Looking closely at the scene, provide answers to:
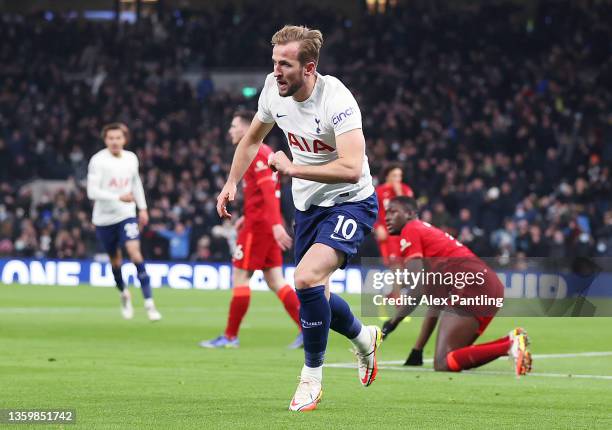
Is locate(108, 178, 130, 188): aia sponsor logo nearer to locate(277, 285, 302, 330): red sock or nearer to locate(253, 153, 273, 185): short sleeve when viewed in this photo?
locate(253, 153, 273, 185): short sleeve

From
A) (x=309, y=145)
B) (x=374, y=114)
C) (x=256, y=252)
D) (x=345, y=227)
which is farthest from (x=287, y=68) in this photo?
(x=374, y=114)

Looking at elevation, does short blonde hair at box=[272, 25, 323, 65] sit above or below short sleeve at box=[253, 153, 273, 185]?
above

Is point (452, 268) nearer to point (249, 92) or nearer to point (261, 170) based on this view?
point (261, 170)

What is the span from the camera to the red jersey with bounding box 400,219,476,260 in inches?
441

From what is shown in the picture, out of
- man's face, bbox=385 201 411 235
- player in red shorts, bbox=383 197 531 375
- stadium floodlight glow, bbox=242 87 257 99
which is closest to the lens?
player in red shorts, bbox=383 197 531 375

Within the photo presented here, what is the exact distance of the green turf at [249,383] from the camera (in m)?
7.29

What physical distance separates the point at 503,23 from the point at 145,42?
1120cm

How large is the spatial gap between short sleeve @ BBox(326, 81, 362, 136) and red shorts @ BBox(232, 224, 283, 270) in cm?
566

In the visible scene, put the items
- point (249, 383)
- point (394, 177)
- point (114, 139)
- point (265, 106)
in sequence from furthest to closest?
point (394, 177) < point (114, 139) < point (249, 383) < point (265, 106)

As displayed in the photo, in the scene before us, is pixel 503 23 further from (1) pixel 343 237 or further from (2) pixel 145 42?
(1) pixel 343 237

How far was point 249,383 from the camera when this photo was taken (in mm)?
9445

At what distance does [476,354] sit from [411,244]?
1.22 meters

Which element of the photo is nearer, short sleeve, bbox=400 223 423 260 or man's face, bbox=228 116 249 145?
short sleeve, bbox=400 223 423 260

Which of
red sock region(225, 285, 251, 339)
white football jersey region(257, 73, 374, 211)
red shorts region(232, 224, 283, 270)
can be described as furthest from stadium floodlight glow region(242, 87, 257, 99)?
white football jersey region(257, 73, 374, 211)
